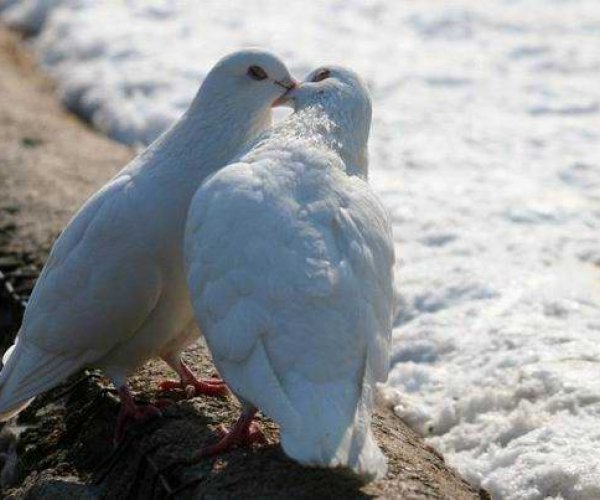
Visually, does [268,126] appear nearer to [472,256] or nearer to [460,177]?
[472,256]

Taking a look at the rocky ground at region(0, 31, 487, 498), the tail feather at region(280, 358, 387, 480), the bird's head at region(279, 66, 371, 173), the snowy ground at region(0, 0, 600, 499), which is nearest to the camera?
the tail feather at region(280, 358, 387, 480)

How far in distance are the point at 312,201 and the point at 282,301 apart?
483 millimetres

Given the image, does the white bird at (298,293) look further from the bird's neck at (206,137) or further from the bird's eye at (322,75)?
the bird's eye at (322,75)

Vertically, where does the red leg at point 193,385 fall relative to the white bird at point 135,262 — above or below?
below

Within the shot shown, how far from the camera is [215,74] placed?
17.9 ft

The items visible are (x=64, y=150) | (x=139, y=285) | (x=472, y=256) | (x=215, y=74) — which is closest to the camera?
(x=139, y=285)

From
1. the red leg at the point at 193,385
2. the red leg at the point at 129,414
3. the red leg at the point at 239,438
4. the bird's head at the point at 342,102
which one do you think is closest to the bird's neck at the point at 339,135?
the bird's head at the point at 342,102

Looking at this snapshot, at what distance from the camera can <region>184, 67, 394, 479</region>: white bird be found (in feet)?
13.5

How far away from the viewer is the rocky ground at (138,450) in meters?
4.62

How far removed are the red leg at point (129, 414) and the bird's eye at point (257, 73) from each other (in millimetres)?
1400

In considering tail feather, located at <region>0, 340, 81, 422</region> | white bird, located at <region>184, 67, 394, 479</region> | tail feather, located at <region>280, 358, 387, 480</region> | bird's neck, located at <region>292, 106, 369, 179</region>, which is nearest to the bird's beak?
bird's neck, located at <region>292, 106, 369, 179</region>

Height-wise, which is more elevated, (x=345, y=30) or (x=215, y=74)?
(x=215, y=74)

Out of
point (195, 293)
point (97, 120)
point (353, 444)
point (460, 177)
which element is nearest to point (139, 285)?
point (195, 293)

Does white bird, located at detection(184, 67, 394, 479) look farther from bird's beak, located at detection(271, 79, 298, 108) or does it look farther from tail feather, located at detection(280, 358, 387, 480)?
bird's beak, located at detection(271, 79, 298, 108)
